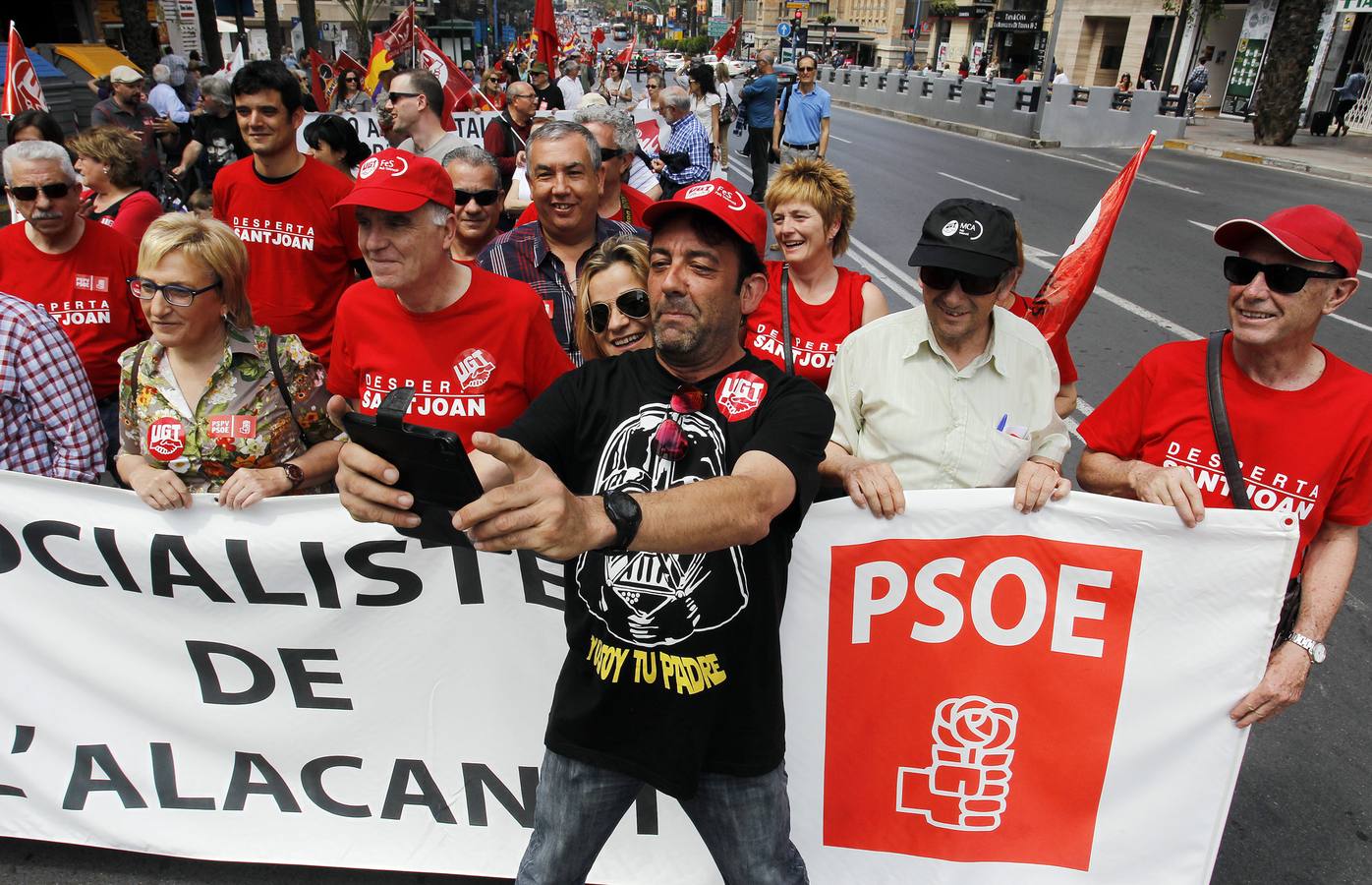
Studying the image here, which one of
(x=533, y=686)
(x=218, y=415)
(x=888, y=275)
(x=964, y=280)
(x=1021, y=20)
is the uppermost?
(x=1021, y=20)

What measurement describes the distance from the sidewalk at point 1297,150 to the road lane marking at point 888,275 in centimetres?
1350

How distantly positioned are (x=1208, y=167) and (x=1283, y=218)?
21191 millimetres

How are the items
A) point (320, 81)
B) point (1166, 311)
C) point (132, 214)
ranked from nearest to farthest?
point (132, 214) → point (1166, 311) → point (320, 81)

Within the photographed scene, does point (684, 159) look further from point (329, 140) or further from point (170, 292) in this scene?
point (170, 292)

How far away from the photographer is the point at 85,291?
3678 millimetres

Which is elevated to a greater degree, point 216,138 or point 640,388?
point 640,388

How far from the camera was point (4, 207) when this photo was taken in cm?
1273

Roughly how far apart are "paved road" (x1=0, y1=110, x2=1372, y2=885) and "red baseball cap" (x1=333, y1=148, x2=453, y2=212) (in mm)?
2044

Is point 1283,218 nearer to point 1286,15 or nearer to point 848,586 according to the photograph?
point 848,586

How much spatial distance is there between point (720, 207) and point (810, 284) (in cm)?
172

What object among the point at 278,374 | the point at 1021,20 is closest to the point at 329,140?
the point at 278,374

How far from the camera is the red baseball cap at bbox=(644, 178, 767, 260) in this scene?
1.96 metres

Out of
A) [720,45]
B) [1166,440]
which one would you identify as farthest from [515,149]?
[720,45]

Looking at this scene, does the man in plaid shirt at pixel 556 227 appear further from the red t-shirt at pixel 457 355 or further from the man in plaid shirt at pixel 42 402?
the man in plaid shirt at pixel 42 402
